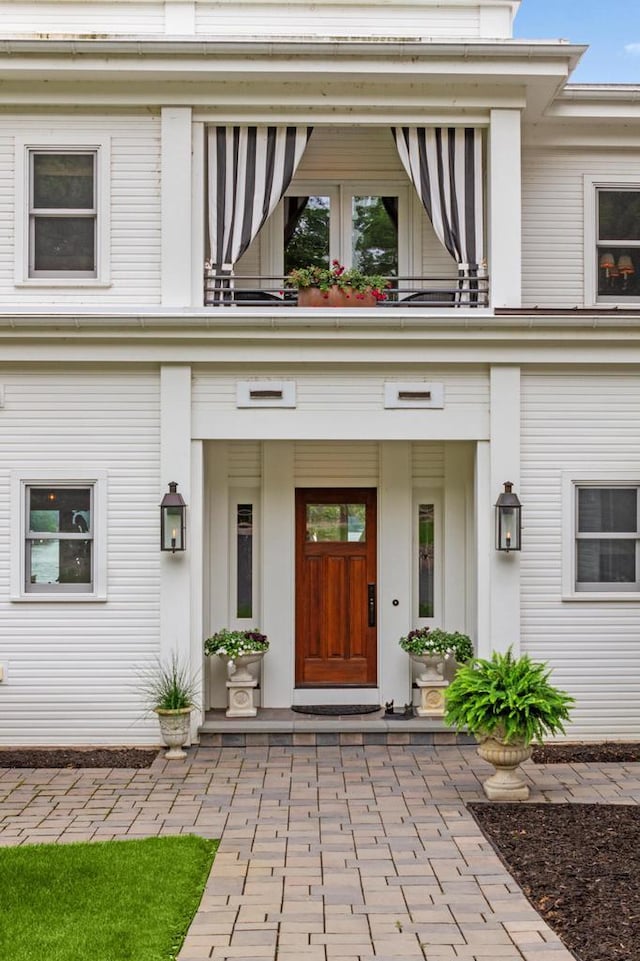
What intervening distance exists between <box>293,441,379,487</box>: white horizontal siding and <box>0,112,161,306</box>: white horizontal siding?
249 cm

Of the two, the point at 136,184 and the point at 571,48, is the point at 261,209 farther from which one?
the point at 571,48

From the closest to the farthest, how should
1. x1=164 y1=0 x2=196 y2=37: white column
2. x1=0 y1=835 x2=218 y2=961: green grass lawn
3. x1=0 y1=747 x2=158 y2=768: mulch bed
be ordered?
x1=0 y1=835 x2=218 y2=961: green grass lawn < x1=0 y1=747 x2=158 y2=768: mulch bed < x1=164 y1=0 x2=196 y2=37: white column

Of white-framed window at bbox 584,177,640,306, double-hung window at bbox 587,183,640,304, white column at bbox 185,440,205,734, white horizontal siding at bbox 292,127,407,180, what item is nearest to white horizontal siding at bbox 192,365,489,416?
white column at bbox 185,440,205,734

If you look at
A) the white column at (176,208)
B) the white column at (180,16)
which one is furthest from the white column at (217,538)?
the white column at (180,16)

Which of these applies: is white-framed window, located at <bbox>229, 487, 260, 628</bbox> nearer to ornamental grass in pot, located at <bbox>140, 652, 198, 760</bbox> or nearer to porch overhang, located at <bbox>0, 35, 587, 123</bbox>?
ornamental grass in pot, located at <bbox>140, 652, 198, 760</bbox>

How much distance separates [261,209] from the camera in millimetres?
9805

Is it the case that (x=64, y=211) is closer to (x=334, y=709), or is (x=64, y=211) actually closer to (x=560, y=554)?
(x=334, y=709)

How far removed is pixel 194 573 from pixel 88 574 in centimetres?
107

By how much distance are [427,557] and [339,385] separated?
7.71ft

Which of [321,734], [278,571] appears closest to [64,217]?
[278,571]

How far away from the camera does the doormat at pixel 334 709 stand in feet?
34.0

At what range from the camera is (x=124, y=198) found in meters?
9.75

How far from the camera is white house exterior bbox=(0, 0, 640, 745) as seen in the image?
31.3 feet

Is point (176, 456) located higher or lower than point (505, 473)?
higher
